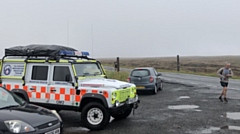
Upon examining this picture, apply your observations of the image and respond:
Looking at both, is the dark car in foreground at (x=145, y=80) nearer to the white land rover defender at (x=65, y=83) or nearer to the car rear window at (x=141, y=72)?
the car rear window at (x=141, y=72)

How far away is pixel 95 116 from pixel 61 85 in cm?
140

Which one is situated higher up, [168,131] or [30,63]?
[30,63]

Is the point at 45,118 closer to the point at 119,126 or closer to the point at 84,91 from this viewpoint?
the point at 84,91

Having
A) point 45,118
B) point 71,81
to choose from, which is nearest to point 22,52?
point 71,81

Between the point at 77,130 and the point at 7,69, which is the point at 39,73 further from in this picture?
the point at 77,130

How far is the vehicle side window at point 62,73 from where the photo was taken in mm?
9218

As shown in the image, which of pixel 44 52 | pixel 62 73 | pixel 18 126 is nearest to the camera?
pixel 18 126

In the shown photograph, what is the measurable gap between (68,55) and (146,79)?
775cm

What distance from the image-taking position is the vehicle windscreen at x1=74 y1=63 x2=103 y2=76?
9406 mm

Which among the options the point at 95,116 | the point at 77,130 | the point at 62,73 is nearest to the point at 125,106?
the point at 95,116

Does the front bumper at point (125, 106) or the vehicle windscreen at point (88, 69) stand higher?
the vehicle windscreen at point (88, 69)

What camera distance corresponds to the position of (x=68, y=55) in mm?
9844

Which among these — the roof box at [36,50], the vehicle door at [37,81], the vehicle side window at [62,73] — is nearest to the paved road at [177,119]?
the vehicle door at [37,81]

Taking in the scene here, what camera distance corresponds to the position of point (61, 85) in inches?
363
